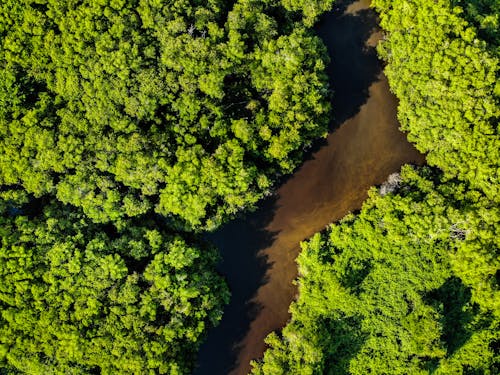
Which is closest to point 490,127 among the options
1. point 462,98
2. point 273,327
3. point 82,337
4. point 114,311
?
point 462,98

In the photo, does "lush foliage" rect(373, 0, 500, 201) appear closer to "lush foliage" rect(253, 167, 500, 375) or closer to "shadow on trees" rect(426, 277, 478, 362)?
"lush foliage" rect(253, 167, 500, 375)

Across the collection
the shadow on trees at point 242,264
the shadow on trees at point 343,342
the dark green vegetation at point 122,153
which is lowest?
the shadow on trees at point 343,342

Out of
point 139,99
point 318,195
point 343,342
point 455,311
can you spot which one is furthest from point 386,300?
point 139,99

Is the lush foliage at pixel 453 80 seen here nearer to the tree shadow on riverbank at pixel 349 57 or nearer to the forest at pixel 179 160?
the forest at pixel 179 160

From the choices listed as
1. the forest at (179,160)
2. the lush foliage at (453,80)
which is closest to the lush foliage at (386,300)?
the forest at (179,160)

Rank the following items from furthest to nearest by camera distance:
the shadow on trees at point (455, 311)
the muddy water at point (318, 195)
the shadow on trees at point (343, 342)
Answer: the muddy water at point (318, 195), the shadow on trees at point (343, 342), the shadow on trees at point (455, 311)

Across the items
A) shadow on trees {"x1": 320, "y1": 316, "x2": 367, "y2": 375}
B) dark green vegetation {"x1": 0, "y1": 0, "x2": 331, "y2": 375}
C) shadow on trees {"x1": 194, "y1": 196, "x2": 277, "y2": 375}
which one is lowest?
shadow on trees {"x1": 320, "y1": 316, "x2": 367, "y2": 375}

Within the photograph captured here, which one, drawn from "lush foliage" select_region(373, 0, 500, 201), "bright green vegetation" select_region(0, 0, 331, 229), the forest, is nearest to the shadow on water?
the forest
